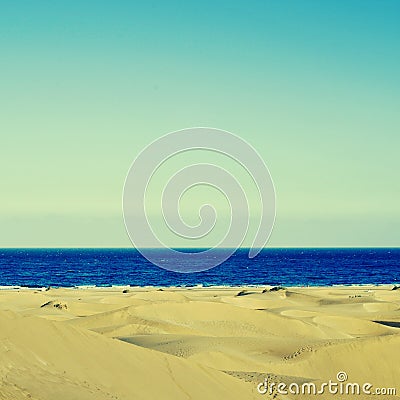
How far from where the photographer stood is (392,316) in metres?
30.6

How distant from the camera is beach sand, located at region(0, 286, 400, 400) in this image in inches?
380

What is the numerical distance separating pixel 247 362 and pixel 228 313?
10.3 m

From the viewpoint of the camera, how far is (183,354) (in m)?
14.4

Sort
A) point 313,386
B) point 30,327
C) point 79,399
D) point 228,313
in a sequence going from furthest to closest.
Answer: point 228,313, point 313,386, point 30,327, point 79,399

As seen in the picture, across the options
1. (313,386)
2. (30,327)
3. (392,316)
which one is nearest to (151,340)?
(313,386)

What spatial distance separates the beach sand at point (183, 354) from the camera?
31.7 ft

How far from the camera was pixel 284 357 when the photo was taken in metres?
15.9

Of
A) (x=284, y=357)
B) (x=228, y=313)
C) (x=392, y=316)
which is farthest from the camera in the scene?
(x=392, y=316)

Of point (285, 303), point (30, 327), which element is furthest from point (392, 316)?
point (30, 327)

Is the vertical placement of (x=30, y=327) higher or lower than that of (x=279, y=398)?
higher

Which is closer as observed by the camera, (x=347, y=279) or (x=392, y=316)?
(x=392, y=316)

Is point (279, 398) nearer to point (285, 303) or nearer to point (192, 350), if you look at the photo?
point (192, 350)

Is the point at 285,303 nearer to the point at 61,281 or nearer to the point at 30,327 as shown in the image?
the point at 30,327

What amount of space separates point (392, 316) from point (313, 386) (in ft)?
62.4
